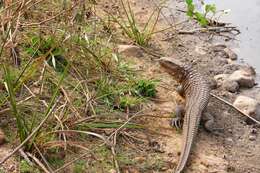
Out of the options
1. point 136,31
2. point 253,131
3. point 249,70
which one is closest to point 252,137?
point 253,131

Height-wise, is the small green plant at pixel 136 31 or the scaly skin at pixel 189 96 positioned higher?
the small green plant at pixel 136 31

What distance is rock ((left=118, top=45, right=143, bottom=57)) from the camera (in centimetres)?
572

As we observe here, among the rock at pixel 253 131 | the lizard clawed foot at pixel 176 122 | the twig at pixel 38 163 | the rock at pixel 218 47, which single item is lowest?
the rock at pixel 253 131

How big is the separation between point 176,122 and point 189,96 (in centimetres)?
45

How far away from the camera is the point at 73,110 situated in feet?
14.0

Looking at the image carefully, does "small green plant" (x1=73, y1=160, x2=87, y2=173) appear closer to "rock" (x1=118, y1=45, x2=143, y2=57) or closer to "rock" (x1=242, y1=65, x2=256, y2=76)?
"rock" (x1=118, y1=45, x2=143, y2=57)

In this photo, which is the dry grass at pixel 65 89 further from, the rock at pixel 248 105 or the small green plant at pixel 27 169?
the rock at pixel 248 105

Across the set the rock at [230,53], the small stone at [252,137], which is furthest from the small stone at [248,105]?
the rock at [230,53]

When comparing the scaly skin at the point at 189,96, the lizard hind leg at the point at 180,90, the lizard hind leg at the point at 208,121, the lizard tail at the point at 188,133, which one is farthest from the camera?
the lizard hind leg at the point at 180,90

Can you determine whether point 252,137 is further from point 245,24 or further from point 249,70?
point 245,24

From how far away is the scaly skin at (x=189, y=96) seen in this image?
4.36m

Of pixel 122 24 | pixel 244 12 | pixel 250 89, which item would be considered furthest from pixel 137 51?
pixel 244 12

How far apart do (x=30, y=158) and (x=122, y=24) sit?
9.38ft

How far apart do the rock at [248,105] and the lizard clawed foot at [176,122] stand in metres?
0.64
